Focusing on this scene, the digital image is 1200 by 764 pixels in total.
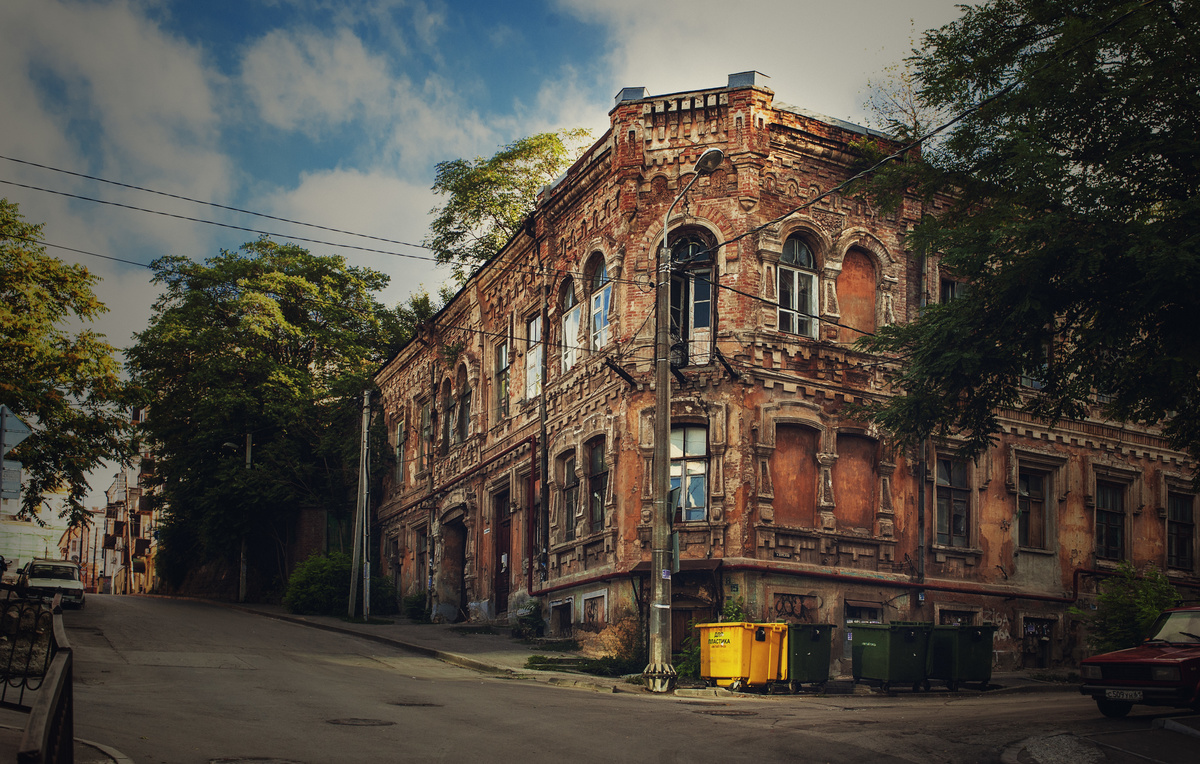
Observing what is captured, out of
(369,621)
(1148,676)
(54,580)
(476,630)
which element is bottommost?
(369,621)

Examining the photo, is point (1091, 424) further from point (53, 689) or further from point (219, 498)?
point (219, 498)

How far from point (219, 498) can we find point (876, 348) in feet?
93.2

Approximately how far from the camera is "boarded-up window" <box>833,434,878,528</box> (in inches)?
854

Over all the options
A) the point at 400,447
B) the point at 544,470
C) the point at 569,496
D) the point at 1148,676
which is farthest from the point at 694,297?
the point at 400,447

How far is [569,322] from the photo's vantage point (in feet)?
84.0

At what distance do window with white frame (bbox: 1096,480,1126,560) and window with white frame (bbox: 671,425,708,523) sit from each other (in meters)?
11.5

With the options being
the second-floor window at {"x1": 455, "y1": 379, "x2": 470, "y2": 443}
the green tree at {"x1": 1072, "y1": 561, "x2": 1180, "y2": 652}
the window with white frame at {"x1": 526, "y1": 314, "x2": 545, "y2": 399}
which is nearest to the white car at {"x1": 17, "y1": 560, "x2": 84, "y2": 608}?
the second-floor window at {"x1": 455, "y1": 379, "x2": 470, "y2": 443}

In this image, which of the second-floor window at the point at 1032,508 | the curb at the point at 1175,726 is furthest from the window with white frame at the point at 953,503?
the curb at the point at 1175,726

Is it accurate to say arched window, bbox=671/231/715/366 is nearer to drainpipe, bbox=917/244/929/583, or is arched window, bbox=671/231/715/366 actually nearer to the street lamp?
the street lamp

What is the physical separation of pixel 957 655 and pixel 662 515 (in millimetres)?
→ 5896

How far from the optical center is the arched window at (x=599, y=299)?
23.5 meters

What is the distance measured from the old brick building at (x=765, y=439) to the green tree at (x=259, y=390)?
51.5 feet

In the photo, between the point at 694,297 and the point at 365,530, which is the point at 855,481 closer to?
the point at 694,297

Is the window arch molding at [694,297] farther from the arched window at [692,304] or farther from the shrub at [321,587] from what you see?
the shrub at [321,587]
